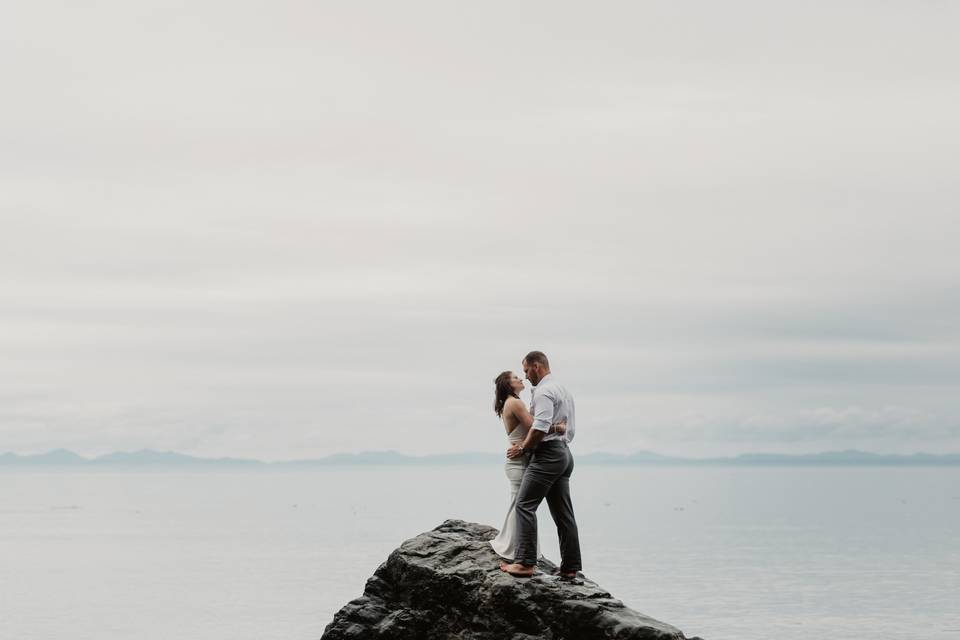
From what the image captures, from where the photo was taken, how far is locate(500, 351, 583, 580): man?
1961 centimetres

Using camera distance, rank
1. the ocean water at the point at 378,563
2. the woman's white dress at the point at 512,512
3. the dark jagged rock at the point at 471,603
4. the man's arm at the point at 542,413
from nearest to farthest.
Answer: the dark jagged rock at the point at 471,603, the man's arm at the point at 542,413, the woman's white dress at the point at 512,512, the ocean water at the point at 378,563

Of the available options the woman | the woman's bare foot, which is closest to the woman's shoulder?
the woman

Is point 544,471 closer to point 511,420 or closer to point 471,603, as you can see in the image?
point 511,420

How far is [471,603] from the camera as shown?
2012 centimetres

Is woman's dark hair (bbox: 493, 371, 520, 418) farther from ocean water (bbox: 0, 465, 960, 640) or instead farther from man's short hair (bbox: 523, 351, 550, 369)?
ocean water (bbox: 0, 465, 960, 640)

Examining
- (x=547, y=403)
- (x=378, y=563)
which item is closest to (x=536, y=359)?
(x=547, y=403)

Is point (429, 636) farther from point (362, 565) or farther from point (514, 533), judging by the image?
point (362, 565)

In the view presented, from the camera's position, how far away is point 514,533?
2020 centimetres

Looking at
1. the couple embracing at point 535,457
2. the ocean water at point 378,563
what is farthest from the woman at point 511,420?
the ocean water at point 378,563

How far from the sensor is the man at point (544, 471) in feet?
64.3

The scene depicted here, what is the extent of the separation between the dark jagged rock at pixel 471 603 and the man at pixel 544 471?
0.43 meters

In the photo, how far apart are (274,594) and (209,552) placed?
35.2 meters

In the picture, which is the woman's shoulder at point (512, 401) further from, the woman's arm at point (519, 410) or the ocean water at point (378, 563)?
the ocean water at point (378, 563)

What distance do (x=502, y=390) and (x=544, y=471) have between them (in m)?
1.55
